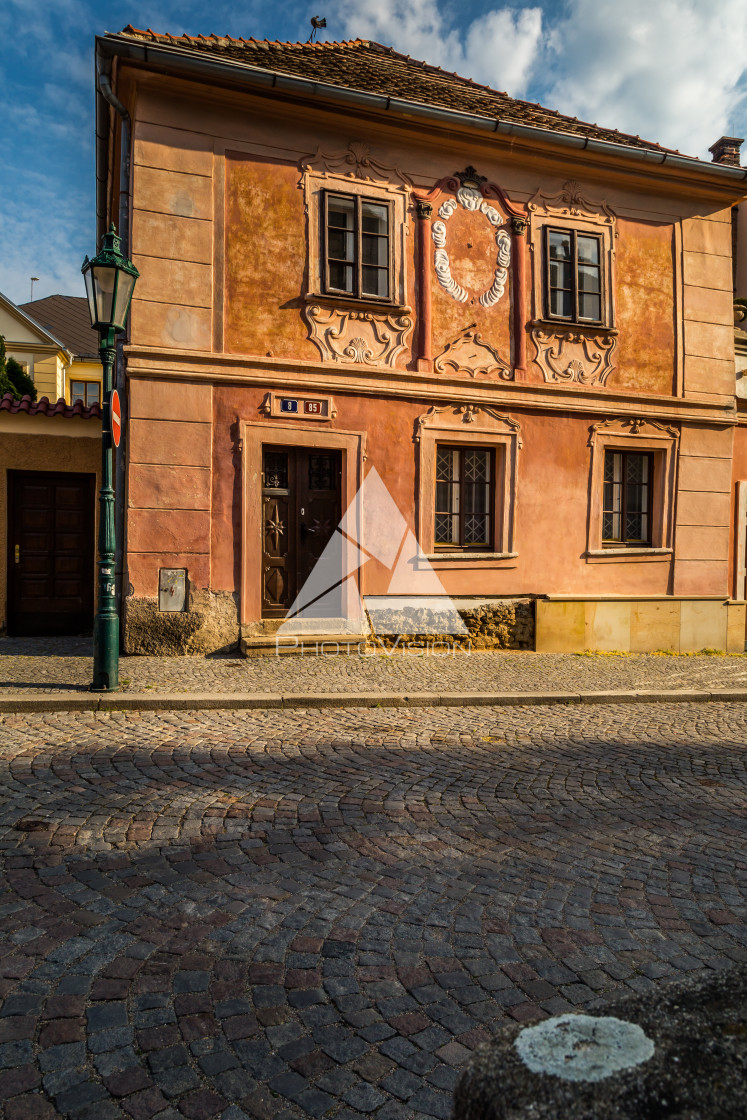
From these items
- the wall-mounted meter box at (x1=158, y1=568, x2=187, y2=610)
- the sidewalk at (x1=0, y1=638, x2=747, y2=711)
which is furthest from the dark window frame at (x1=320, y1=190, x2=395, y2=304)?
the sidewalk at (x1=0, y1=638, x2=747, y2=711)

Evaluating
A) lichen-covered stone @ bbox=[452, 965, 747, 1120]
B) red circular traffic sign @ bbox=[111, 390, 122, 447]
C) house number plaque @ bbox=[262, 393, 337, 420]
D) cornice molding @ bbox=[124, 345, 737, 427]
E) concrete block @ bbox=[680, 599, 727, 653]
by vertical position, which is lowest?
concrete block @ bbox=[680, 599, 727, 653]

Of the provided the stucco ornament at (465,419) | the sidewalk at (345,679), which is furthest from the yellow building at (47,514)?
the stucco ornament at (465,419)

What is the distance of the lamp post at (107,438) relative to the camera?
7.19 m

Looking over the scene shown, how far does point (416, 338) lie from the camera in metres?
10.7

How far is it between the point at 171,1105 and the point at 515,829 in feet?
8.12

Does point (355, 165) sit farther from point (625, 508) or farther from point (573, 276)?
point (625, 508)

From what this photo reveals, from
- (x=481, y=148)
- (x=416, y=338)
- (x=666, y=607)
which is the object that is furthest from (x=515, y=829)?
(x=481, y=148)

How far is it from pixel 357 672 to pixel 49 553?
5406 mm

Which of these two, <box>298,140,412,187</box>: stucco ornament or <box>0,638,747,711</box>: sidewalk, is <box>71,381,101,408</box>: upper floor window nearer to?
<box>0,638,747,711</box>: sidewalk

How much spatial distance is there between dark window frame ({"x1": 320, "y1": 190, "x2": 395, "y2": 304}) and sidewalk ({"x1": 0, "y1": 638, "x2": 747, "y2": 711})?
197 inches

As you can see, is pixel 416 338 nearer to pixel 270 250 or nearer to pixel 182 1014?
pixel 270 250

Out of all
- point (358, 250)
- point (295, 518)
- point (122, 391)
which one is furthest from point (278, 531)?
point (358, 250)

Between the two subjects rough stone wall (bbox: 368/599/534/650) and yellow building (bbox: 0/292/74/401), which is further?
yellow building (bbox: 0/292/74/401)

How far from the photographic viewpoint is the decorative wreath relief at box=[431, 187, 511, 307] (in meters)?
10.8
